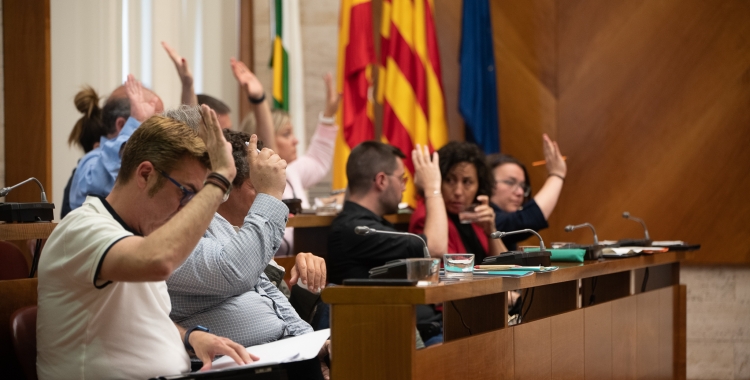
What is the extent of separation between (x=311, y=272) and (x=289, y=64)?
132 inches

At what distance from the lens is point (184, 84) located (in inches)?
152

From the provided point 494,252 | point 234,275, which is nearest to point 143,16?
point 494,252

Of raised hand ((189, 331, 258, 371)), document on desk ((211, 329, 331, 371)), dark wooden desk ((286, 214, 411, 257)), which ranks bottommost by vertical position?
document on desk ((211, 329, 331, 371))

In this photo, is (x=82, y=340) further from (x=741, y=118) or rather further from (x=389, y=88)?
(x=741, y=118)

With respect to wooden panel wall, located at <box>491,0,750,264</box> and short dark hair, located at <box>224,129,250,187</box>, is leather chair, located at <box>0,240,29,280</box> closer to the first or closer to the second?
short dark hair, located at <box>224,129,250,187</box>

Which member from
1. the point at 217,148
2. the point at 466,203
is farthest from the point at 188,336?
the point at 466,203

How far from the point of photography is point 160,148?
1876mm

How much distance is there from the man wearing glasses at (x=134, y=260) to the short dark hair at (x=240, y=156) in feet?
2.06

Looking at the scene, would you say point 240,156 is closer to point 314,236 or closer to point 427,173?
point 427,173

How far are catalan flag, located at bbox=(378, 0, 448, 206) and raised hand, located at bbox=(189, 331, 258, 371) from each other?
11.2 ft

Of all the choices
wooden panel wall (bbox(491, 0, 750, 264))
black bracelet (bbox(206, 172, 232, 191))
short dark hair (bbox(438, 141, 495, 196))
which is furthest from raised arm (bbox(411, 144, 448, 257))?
black bracelet (bbox(206, 172, 232, 191))

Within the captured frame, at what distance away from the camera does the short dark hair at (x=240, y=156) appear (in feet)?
8.45

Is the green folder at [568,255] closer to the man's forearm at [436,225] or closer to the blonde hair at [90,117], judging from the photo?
the man's forearm at [436,225]

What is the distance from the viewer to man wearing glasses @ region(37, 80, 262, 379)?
1.70 metres
